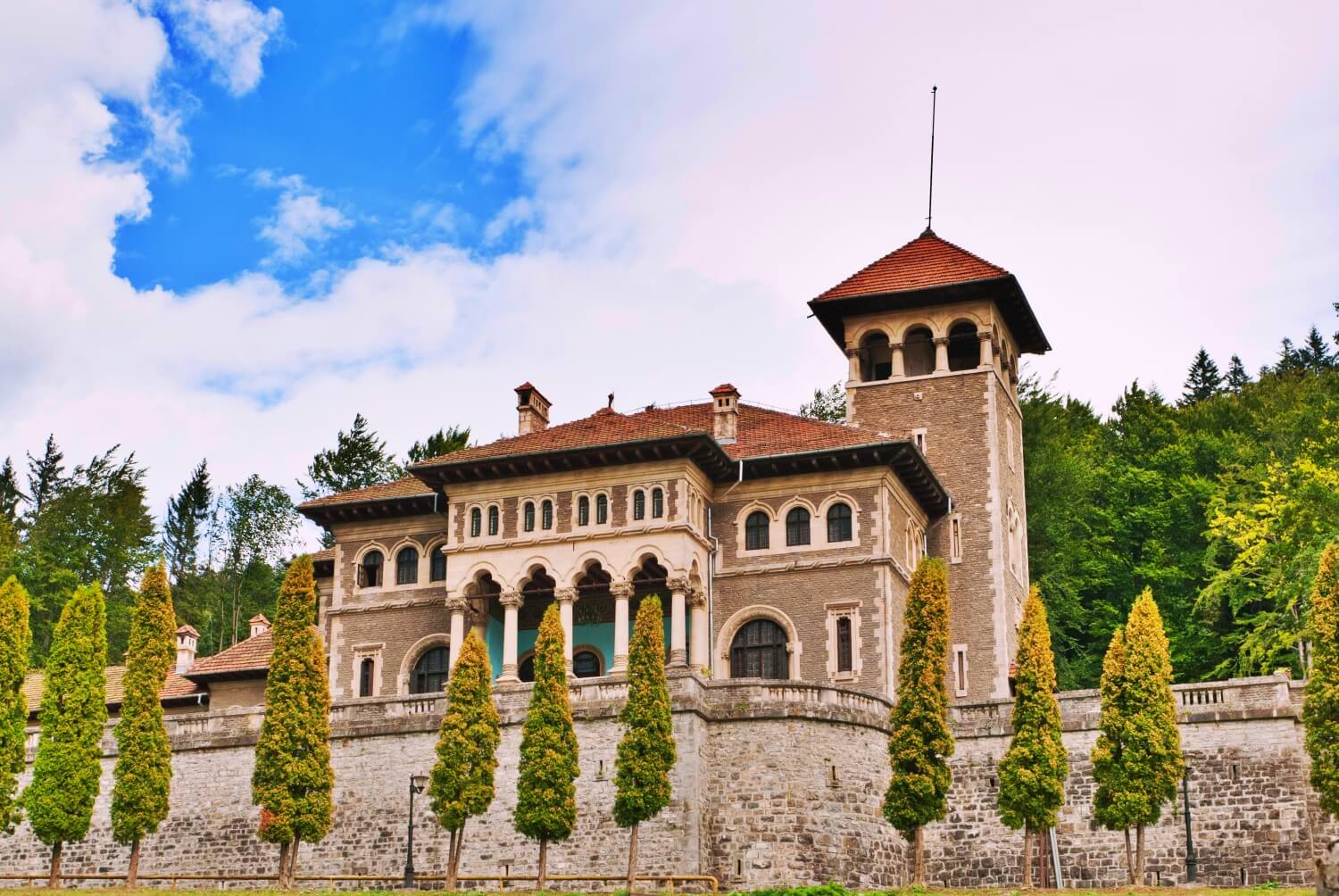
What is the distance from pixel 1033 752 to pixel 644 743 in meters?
7.61

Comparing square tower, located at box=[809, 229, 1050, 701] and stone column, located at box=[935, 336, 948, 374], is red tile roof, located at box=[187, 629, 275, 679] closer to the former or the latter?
square tower, located at box=[809, 229, 1050, 701]

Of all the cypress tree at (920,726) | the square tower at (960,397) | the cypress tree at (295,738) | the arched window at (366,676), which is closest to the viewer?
the cypress tree at (920,726)

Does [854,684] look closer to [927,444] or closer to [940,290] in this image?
[927,444]

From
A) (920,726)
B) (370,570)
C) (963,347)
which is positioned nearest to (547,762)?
(920,726)

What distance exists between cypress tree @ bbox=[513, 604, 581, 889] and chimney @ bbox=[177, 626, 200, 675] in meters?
24.8

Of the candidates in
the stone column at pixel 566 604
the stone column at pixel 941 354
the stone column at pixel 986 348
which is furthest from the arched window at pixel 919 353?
the stone column at pixel 566 604

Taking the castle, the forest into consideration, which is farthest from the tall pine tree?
the castle

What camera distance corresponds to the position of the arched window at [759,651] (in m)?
42.6

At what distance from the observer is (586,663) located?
145 ft

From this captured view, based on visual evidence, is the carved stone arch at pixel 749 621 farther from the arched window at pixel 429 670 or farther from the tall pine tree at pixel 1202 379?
the tall pine tree at pixel 1202 379

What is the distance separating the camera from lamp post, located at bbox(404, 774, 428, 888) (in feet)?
112

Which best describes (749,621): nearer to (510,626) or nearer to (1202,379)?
(510,626)

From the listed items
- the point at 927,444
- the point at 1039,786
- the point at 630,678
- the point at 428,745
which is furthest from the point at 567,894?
the point at 927,444

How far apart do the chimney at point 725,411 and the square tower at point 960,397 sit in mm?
4263
